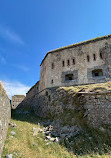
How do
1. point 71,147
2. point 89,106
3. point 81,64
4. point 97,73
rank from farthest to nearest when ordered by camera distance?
point 81,64 < point 97,73 < point 89,106 < point 71,147

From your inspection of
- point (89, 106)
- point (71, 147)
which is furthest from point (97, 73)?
point (71, 147)

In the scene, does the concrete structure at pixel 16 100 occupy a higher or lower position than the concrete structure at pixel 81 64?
lower

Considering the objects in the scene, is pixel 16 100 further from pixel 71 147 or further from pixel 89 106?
pixel 71 147

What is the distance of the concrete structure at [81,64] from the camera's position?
12273 mm

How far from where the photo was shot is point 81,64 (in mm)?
13344

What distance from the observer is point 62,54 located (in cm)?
1490

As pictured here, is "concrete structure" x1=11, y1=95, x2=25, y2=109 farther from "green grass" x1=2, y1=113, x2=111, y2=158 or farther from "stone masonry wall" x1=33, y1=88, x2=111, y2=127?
"green grass" x1=2, y1=113, x2=111, y2=158

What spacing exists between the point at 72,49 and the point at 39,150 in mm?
13105

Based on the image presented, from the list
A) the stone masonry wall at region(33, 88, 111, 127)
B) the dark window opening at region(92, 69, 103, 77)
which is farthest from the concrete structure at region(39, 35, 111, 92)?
the stone masonry wall at region(33, 88, 111, 127)

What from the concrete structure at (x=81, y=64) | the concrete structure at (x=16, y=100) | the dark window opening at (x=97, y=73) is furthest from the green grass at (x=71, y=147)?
the concrete structure at (x=16, y=100)

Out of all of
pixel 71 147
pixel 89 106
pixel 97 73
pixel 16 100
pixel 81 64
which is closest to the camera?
pixel 71 147

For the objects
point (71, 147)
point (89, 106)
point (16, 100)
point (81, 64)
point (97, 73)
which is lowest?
point (71, 147)

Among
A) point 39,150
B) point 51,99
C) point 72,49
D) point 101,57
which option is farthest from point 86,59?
point 39,150

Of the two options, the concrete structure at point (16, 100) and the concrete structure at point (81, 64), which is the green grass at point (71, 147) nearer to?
the concrete structure at point (81, 64)
